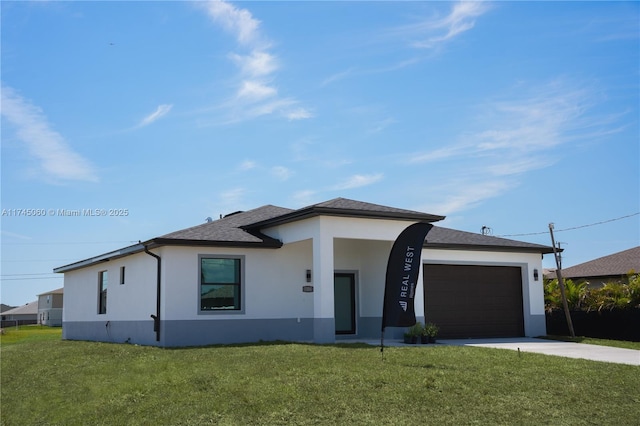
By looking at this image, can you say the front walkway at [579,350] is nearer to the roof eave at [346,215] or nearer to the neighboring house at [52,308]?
the roof eave at [346,215]

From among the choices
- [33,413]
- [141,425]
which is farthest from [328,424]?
[33,413]

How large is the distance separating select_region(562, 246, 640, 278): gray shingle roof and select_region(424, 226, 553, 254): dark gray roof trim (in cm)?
984

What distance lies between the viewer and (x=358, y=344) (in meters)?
16.1

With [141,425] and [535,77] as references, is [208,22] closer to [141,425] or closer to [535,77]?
[535,77]

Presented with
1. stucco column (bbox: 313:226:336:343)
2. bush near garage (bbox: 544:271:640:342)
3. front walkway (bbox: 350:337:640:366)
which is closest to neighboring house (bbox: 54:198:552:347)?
stucco column (bbox: 313:226:336:343)

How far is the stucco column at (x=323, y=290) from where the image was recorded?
1670 cm

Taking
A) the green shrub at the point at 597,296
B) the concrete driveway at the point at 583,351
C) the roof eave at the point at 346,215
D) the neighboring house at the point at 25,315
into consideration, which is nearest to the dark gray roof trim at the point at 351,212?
the roof eave at the point at 346,215

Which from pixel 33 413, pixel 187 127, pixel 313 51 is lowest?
pixel 33 413

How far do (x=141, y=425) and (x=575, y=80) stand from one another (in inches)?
520

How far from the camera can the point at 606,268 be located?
31.8 m

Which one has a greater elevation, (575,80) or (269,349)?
(575,80)

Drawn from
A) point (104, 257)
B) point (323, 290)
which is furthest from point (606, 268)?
point (104, 257)

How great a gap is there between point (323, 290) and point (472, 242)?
6740 mm

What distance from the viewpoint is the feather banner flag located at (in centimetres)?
1388
